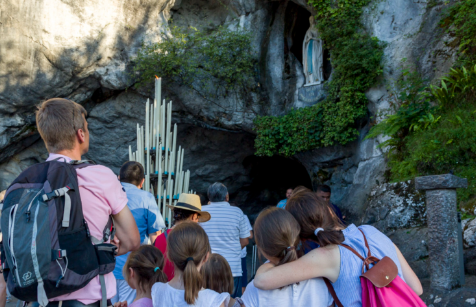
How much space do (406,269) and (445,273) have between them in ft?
7.68

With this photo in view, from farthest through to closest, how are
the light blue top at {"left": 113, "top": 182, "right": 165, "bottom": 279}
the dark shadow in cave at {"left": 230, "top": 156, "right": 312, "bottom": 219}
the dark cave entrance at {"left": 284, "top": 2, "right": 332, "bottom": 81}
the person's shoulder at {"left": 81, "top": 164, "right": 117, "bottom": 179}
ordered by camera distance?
the dark shadow in cave at {"left": 230, "top": 156, "right": 312, "bottom": 219} → the dark cave entrance at {"left": 284, "top": 2, "right": 332, "bottom": 81} → the light blue top at {"left": 113, "top": 182, "right": 165, "bottom": 279} → the person's shoulder at {"left": 81, "top": 164, "right": 117, "bottom": 179}

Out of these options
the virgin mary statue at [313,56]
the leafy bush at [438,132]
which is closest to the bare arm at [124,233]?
the leafy bush at [438,132]

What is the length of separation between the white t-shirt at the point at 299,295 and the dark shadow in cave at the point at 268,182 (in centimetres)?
1000

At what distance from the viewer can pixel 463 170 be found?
5.04 meters

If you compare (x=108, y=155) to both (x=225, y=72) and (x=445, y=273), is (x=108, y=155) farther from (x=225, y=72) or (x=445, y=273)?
(x=445, y=273)

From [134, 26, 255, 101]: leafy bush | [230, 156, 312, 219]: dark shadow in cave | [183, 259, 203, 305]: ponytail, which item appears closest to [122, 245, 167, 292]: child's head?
[183, 259, 203, 305]: ponytail

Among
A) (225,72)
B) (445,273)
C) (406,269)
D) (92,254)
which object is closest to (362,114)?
(225,72)

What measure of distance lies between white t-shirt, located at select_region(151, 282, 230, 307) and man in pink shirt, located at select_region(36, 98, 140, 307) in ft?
1.39

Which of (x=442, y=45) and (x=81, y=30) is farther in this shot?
(x=81, y=30)

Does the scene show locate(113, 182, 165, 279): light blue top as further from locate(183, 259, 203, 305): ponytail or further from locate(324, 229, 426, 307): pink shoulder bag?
locate(324, 229, 426, 307): pink shoulder bag

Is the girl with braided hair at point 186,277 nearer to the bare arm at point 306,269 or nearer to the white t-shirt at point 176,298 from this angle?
the white t-shirt at point 176,298

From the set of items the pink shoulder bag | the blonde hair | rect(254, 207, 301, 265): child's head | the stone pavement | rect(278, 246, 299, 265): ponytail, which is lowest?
the stone pavement

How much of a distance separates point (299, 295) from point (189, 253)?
662 mm

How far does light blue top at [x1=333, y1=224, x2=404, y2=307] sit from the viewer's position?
171 cm
